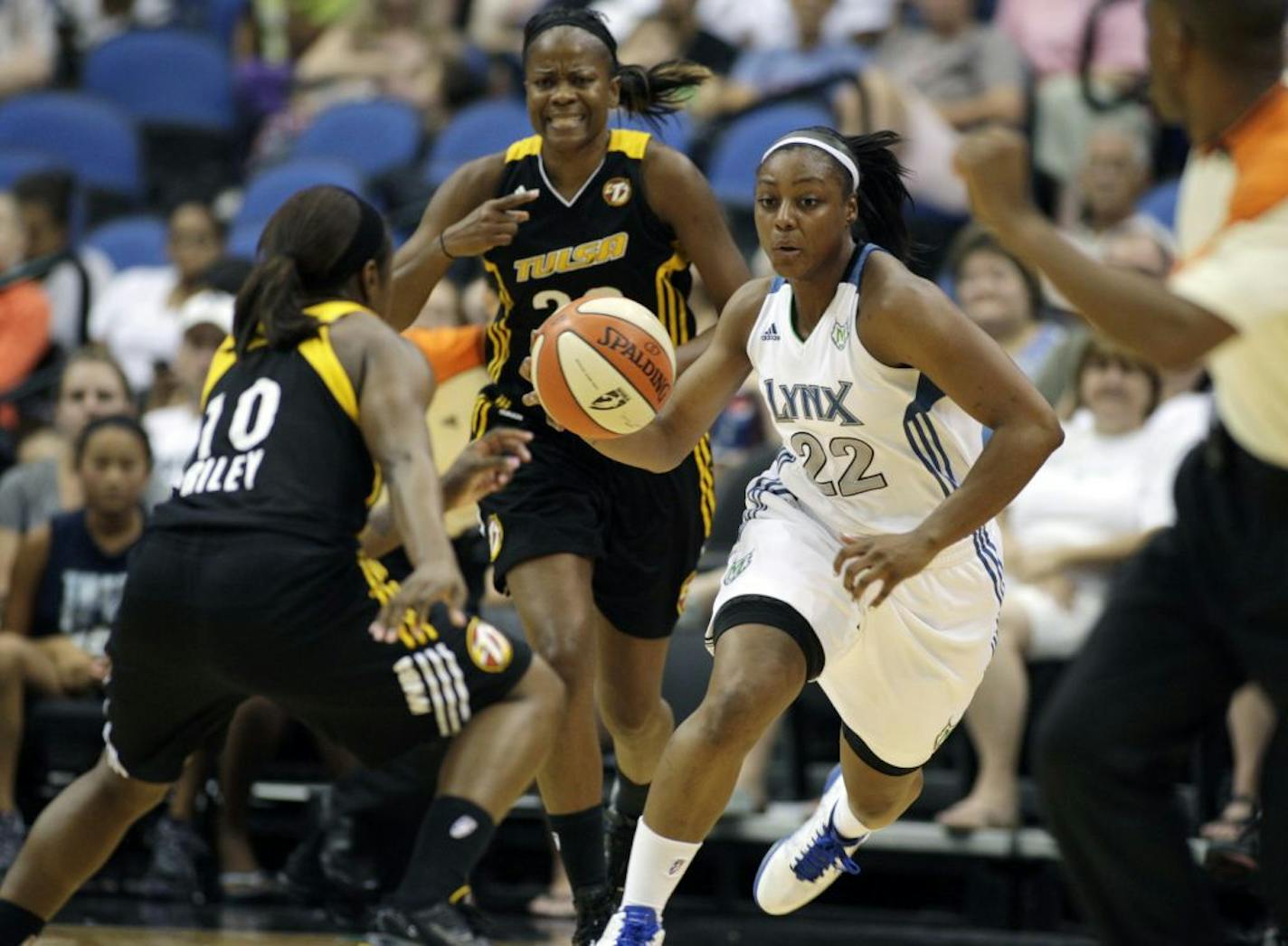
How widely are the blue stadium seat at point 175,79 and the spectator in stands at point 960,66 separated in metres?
4.50

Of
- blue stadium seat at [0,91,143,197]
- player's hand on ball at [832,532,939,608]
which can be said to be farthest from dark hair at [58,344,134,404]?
player's hand on ball at [832,532,939,608]

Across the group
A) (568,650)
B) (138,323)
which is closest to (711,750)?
(568,650)

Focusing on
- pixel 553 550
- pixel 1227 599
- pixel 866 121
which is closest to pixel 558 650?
pixel 553 550

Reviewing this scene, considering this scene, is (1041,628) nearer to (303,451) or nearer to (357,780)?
(357,780)

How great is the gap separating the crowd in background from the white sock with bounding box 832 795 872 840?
1372 mm

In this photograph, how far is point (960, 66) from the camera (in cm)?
1048

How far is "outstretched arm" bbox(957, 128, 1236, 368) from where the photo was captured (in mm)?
3641

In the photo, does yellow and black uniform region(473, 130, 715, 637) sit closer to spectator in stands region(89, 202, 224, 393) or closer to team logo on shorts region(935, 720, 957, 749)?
team logo on shorts region(935, 720, 957, 749)

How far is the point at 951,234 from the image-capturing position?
9.85 m

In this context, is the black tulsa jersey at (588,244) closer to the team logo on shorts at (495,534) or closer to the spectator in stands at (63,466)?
the team logo on shorts at (495,534)

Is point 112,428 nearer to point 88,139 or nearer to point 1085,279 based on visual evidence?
point 88,139

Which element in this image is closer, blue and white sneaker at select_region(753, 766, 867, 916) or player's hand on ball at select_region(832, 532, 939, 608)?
player's hand on ball at select_region(832, 532, 939, 608)

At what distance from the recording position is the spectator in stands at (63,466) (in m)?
8.63

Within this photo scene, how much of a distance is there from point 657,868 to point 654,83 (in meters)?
2.40
